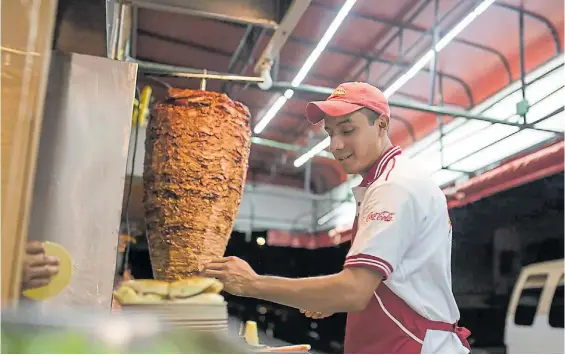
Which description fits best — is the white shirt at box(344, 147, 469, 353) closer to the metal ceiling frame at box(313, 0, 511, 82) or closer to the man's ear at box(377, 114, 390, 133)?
the man's ear at box(377, 114, 390, 133)

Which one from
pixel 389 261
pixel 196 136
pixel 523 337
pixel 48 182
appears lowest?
pixel 523 337

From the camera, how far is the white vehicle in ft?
13.0

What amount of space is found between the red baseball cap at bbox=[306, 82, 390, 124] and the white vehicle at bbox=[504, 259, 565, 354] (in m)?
3.33

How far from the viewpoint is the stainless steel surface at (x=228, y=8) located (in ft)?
4.82

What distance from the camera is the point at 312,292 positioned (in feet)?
3.37

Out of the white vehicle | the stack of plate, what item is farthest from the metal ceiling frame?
the stack of plate

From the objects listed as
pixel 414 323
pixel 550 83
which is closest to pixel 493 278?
pixel 550 83

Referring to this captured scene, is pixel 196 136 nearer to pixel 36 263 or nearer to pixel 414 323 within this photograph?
pixel 36 263

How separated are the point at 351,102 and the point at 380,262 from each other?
36 cm

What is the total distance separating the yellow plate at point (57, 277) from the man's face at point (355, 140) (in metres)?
0.60

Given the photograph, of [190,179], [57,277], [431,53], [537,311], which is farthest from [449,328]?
[537,311]

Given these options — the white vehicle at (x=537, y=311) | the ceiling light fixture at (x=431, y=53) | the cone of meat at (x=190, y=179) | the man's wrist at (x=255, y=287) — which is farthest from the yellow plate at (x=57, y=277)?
the white vehicle at (x=537, y=311)

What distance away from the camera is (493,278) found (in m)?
4.54

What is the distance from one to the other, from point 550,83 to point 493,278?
76.7 inches
